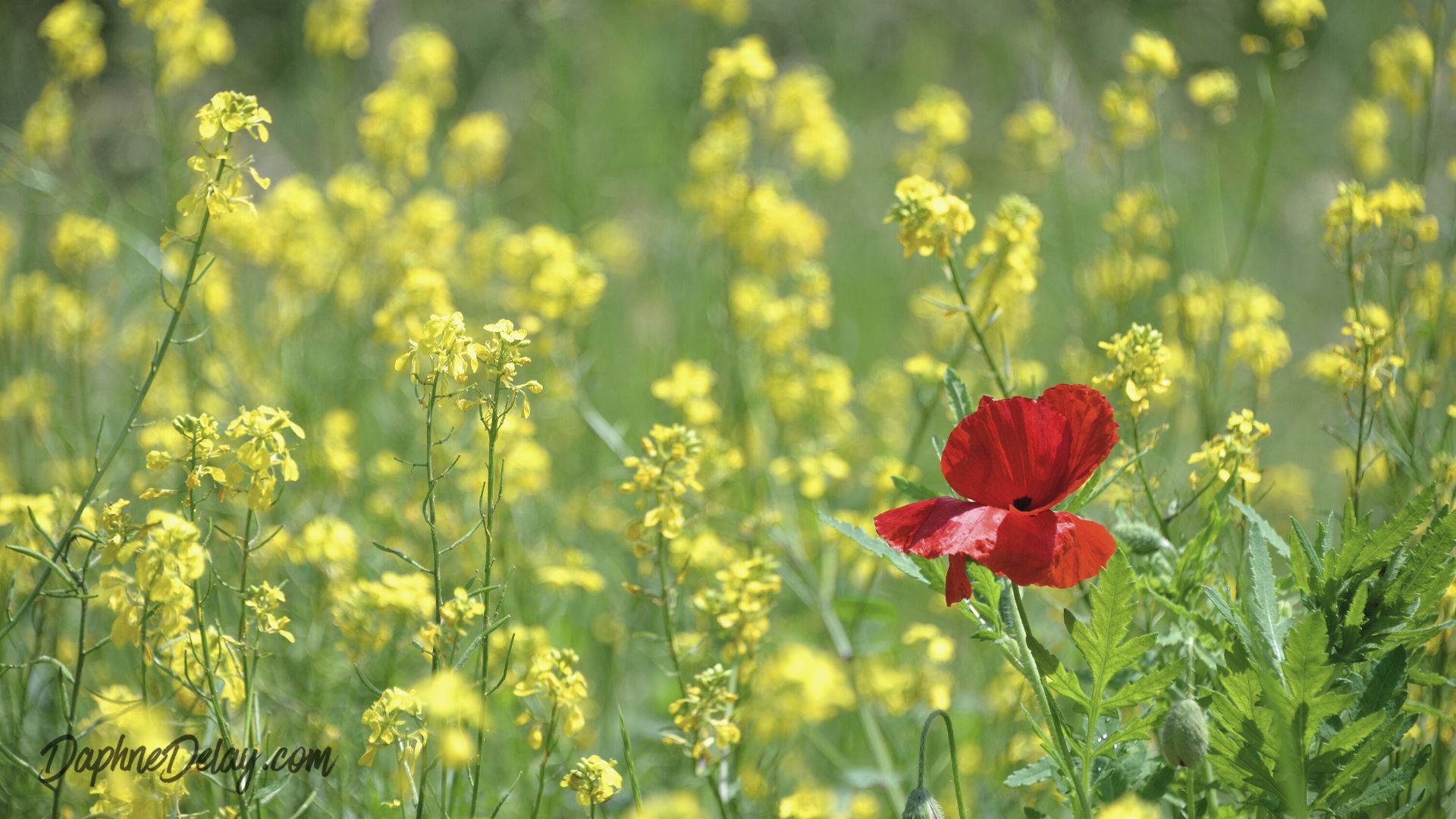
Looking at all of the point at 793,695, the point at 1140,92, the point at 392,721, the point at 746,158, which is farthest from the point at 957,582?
the point at 746,158

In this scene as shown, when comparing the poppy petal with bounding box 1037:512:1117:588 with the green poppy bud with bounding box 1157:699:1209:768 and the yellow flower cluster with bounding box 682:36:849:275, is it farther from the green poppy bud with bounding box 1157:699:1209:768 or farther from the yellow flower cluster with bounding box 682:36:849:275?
the yellow flower cluster with bounding box 682:36:849:275

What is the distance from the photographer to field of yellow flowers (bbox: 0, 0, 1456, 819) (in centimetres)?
136

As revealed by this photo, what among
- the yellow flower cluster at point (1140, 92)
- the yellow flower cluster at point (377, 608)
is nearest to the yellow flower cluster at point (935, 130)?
the yellow flower cluster at point (1140, 92)

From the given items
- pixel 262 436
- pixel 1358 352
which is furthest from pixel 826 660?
pixel 262 436

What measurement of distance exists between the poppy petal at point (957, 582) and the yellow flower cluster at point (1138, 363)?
53cm

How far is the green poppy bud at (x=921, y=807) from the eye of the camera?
133 cm

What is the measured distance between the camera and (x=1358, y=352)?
1.77 m

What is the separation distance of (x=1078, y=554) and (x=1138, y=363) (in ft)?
1.69

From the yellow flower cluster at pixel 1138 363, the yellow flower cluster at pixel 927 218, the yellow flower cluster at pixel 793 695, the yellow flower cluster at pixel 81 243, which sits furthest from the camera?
the yellow flower cluster at pixel 81 243

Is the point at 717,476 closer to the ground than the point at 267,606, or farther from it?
farther from it

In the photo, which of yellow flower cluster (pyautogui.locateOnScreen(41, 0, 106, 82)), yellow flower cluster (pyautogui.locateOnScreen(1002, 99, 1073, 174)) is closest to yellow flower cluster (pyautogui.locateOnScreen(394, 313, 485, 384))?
yellow flower cluster (pyautogui.locateOnScreen(41, 0, 106, 82))

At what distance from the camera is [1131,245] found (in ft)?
10.0

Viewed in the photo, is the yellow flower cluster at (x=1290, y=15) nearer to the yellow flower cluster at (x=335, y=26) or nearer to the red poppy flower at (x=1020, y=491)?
the red poppy flower at (x=1020, y=491)

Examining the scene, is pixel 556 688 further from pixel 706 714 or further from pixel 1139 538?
pixel 1139 538
